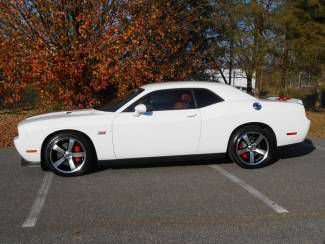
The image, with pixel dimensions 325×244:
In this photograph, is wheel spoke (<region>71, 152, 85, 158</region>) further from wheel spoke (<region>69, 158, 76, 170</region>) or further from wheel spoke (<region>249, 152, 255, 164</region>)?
wheel spoke (<region>249, 152, 255, 164</region>)

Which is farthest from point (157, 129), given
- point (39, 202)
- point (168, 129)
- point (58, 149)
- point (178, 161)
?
point (39, 202)

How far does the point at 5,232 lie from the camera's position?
3.68 metres

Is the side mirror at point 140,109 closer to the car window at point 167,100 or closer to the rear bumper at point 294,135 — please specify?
the car window at point 167,100

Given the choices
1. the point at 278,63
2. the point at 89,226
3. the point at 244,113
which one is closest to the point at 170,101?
the point at 244,113

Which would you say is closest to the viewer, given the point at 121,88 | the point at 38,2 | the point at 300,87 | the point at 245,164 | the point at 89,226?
the point at 89,226

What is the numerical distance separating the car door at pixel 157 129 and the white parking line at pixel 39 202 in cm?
107

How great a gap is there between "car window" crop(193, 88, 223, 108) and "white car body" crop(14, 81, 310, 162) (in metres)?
0.06

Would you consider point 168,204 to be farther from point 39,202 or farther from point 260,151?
point 260,151

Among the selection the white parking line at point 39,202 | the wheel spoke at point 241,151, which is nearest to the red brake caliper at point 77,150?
the white parking line at point 39,202

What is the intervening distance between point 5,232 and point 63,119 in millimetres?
2235

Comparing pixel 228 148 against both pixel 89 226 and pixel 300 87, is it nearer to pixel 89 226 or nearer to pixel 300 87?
pixel 89 226

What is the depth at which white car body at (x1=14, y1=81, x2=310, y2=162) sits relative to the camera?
Answer: 18.2ft

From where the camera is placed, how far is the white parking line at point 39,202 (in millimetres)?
3910

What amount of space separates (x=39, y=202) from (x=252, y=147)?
10.8 feet
